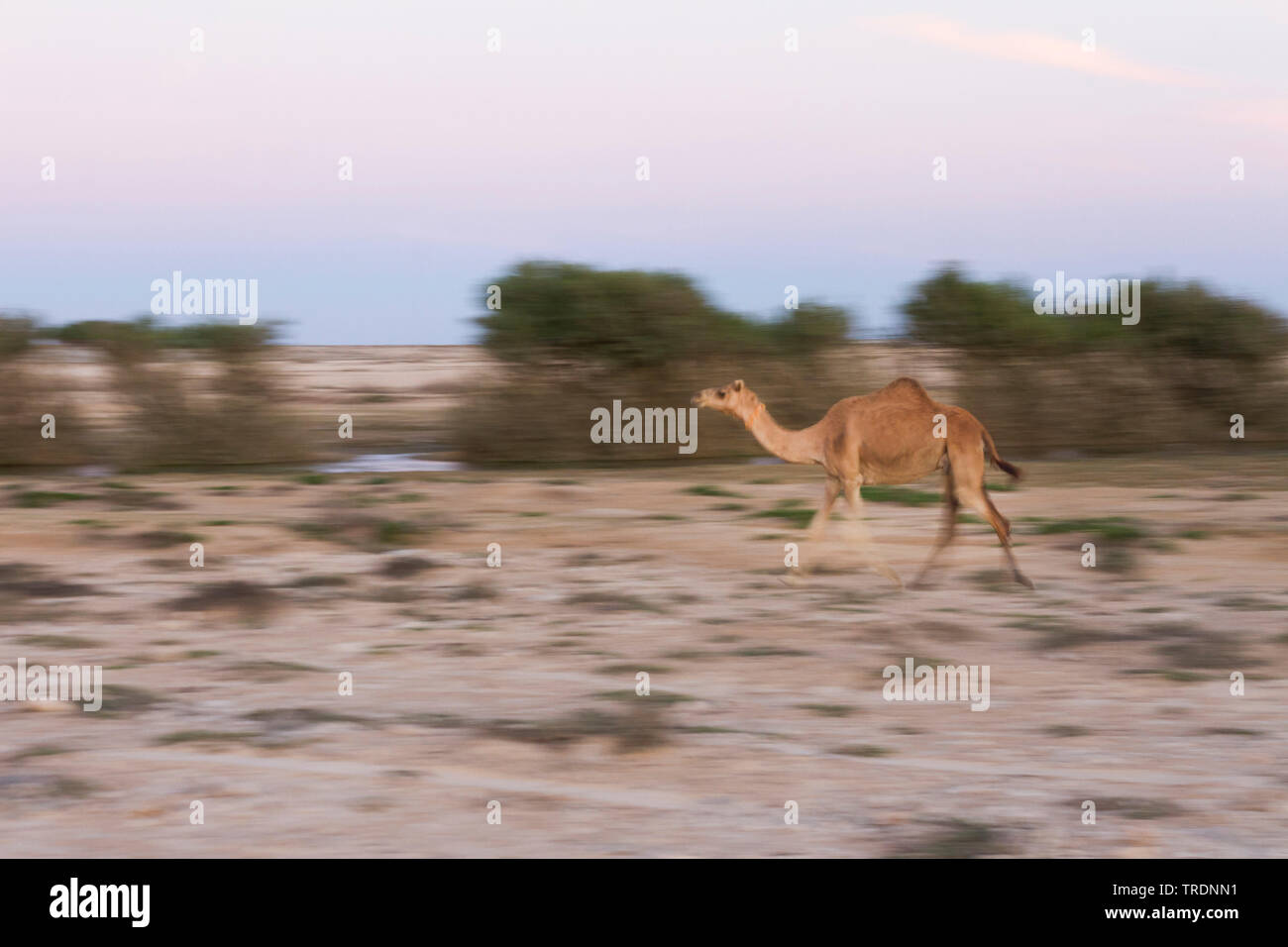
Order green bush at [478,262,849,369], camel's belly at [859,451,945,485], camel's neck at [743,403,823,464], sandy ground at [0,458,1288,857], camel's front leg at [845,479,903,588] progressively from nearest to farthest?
sandy ground at [0,458,1288,857] → camel's belly at [859,451,945,485] → camel's front leg at [845,479,903,588] → camel's neck at [743,403,823,464] → green bush at [478,262,849,369]

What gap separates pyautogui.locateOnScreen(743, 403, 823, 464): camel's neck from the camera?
1031 centimetres

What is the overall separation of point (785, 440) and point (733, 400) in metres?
0.47

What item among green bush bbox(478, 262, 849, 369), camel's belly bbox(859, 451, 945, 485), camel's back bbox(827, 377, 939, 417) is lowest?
camel's belly bbox(859, 451, 945, 485)

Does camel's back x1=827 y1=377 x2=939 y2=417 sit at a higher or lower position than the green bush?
lower

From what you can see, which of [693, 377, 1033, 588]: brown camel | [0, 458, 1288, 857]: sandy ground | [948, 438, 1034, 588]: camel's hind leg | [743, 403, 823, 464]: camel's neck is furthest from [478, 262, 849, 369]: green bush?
[948, 438, 1034, 588]: camel's hind leg

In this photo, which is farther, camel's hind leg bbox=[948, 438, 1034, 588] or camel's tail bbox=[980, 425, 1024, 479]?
camel's tail bbox=[980, 425, 1024, 479]

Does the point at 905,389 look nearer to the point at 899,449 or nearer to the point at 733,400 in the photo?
the point at 899,449

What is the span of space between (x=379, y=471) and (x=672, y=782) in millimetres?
12457

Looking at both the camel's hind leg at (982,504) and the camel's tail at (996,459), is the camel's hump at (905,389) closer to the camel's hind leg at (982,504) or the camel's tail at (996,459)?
the camel's tail at (996,459)

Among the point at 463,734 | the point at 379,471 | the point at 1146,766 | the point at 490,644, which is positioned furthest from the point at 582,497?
the point at 1146,766

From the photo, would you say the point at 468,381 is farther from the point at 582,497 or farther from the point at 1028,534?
the point at 1028,534

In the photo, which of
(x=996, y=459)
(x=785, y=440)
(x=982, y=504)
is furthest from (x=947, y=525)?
(x=785, y=440)

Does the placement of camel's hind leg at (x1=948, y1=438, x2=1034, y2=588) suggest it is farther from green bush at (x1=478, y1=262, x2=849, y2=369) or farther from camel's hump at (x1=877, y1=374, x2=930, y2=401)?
green bush at (x1=478, y1=262, x2=849, y2=369)

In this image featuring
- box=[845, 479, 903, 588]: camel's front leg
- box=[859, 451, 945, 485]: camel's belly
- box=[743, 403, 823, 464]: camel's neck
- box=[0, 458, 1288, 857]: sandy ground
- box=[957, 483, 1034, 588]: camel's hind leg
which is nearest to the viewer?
box=[0, 458, 1288, 857]: sandy ground
